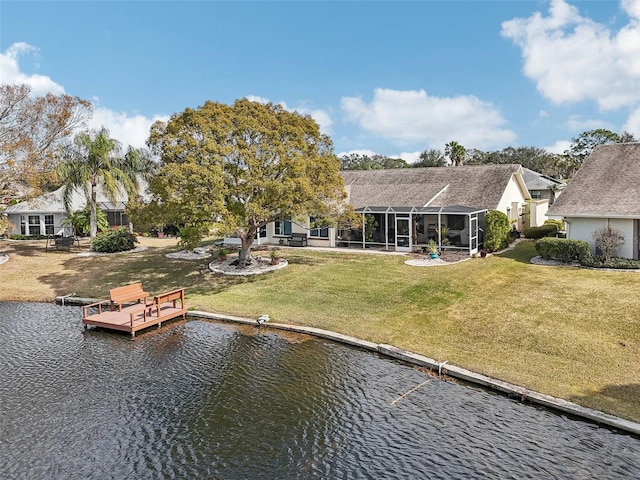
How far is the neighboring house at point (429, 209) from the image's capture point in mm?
27031

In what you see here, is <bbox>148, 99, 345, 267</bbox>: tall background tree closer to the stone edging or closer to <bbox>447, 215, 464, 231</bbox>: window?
the stone edging

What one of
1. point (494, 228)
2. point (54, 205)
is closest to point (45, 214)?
point (54, 205)

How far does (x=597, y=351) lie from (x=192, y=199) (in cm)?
1581

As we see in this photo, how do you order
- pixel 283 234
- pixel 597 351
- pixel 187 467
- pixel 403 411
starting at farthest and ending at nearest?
pixel 283 234 < pixel 597 351 < pixel 403 411 < pixel 187 467

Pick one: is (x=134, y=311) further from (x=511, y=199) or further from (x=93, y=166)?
(x=511, y=199)

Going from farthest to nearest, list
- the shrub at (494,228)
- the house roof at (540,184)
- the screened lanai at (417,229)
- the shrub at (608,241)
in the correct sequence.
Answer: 1. the house roof at (540,184)
2. the screened lanai at (417,229)
3. the shrub at (494,228)
4. the shrub at (608,241)

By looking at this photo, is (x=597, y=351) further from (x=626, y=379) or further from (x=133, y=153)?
(x=133, y=153)

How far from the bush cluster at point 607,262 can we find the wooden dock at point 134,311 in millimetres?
17824

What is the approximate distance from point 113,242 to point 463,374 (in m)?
25.2

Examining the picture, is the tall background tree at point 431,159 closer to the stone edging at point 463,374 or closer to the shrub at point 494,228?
the shrub at point 494,228

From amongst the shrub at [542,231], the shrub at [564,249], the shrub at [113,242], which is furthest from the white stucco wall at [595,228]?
the shrub at [113,242]

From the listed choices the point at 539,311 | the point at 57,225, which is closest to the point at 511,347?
the point at 539,311

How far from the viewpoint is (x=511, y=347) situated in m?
13.1

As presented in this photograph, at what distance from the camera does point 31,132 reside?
2911 centimetres
